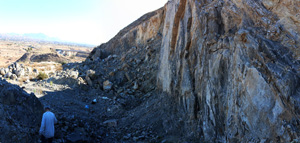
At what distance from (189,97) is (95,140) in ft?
12.4

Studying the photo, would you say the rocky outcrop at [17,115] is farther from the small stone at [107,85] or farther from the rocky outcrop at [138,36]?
the rocky outcrop at [138,36]

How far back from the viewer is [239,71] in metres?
4.36

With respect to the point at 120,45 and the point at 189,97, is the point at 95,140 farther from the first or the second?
the point at 120,45

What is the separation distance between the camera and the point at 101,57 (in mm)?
23000

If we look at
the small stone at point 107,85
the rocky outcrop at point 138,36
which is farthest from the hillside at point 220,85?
the rocky outcrop at point 138,36

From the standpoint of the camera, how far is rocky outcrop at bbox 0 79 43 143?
15.9 feet

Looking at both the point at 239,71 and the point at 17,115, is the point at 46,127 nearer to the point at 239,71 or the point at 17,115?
the point at 17,115

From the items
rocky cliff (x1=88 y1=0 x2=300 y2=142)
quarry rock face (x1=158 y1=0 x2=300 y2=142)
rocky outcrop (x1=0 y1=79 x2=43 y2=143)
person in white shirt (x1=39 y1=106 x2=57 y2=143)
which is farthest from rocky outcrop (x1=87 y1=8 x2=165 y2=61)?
person in white shirt (x1=39 y1=106 x2=57 y2=143)

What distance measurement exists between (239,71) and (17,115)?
5.58m

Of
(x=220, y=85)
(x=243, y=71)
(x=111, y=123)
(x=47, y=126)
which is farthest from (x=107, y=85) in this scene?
(x=243, y=71)

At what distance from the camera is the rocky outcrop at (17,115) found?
4.84 meters

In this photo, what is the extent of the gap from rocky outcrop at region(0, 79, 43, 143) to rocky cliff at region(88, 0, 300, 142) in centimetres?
433

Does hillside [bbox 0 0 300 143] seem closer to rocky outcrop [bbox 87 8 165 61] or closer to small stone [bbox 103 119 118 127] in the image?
small stone [bbox 103 119 118 127]

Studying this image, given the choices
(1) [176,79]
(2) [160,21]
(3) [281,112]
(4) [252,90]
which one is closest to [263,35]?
(4) [252,90]
